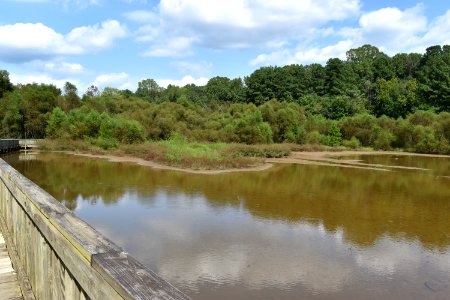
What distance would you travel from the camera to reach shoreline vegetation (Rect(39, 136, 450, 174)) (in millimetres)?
28844

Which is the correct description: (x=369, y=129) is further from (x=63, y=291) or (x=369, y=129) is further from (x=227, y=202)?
(x=63, y=291)

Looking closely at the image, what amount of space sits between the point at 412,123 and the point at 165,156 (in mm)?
36749

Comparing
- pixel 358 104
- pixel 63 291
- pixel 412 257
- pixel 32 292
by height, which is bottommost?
pixel 412 257

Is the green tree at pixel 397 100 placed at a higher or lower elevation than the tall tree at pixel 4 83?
lower

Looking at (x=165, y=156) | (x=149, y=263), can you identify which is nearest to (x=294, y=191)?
(x=149, y=263)

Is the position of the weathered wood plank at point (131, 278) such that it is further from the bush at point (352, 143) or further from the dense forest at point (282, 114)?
the bush at point (352, 143)

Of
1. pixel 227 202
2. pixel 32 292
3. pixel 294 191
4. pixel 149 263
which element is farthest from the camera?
pixel 294 191

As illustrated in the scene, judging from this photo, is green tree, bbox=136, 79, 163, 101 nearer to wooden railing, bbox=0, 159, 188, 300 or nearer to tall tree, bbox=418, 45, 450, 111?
tall tree, bbox=418, 45, 450, 111

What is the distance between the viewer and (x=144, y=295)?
1.36 m

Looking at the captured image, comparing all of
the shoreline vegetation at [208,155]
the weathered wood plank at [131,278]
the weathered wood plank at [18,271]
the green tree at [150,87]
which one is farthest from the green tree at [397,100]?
the weathered wood plank at [131,278]

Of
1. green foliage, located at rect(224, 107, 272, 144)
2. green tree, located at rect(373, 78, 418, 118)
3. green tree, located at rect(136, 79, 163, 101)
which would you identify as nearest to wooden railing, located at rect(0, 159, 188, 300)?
green foliage, located at rect(224, 107, 272, 144)

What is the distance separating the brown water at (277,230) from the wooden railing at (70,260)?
494cm

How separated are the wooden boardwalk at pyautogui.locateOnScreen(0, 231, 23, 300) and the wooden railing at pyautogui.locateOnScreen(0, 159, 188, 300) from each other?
13cm

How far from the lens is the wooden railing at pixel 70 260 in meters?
1.47
